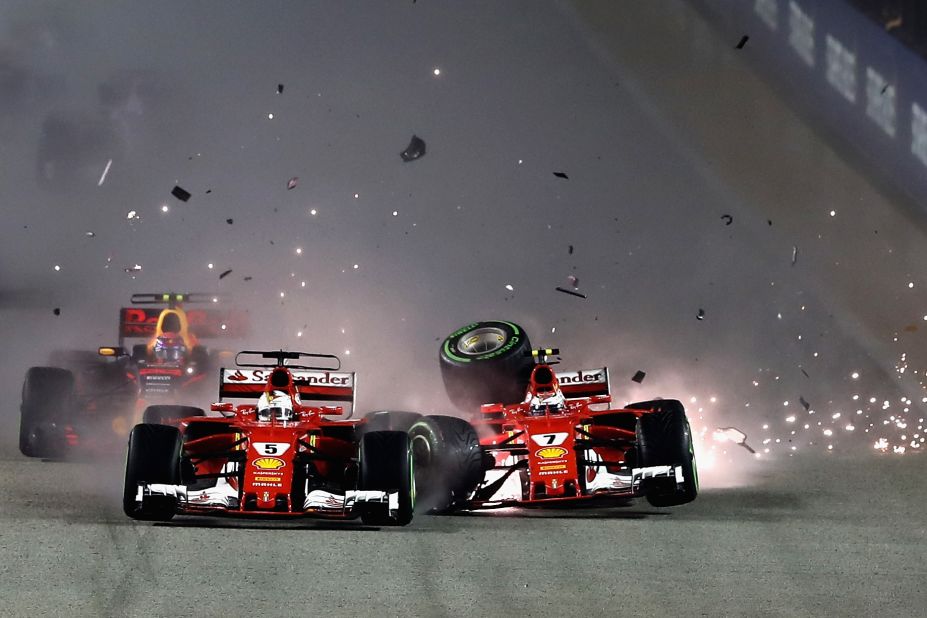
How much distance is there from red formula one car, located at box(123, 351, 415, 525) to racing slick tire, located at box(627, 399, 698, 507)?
2.51 meters

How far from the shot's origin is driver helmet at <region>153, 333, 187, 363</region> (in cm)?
1791

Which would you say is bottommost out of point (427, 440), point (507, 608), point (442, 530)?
point (507, 608)

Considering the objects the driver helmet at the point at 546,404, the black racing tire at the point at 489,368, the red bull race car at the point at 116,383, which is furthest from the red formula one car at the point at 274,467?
the red bull race car at the point at 116,383

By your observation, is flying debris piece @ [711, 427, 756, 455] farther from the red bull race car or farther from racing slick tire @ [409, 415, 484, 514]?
racing slick tire @ [409, 415, 484, 514]

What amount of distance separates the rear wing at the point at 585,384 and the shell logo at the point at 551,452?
6.74 ft

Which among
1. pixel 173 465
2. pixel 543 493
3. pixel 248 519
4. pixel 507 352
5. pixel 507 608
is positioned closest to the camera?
pixel 507 608

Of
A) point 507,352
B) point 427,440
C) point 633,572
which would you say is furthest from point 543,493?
point 633,572

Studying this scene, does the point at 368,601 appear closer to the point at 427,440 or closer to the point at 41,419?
the point at 427,440

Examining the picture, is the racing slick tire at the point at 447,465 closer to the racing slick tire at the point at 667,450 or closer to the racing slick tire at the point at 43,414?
the racing slick tire at the point at 667,450

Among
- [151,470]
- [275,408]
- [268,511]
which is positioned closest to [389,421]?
[275,408]

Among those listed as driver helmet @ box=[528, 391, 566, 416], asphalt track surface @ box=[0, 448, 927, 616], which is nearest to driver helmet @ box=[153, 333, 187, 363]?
asphalt track surface @ box=[0, 448, 927, 616]

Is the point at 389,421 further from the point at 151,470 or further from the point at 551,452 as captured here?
the point at 151,470

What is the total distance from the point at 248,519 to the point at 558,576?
387cm

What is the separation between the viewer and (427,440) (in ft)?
39.2
